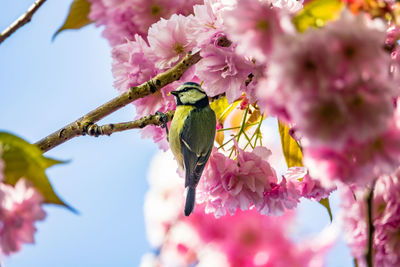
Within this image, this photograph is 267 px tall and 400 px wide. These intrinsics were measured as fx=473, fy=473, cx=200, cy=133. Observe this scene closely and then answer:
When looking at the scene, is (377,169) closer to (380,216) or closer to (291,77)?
(291,77)

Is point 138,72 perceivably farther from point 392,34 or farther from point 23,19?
point 392,34

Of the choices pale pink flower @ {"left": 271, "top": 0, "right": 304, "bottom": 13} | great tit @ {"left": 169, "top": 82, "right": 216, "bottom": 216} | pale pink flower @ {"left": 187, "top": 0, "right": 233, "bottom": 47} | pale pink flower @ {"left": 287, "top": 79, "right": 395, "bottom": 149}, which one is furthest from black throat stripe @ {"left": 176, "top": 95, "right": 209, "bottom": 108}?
pale pink flower @ {"left": 287, "top": 79, "right": 395, "bottom": 149}

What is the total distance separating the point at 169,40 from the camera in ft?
2.70

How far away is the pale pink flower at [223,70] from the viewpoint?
727 millimetres

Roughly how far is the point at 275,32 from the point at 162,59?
438 millimetres

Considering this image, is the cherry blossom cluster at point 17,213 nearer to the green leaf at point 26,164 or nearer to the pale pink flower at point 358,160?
the green leaf at point 26,164

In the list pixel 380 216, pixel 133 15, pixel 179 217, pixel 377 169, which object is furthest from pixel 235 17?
pixel 179 217

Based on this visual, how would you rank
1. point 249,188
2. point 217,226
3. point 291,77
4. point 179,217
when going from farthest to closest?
point 179,217, point 217,226, point 249,188, point 291,77

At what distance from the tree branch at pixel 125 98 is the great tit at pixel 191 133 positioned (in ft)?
0.13

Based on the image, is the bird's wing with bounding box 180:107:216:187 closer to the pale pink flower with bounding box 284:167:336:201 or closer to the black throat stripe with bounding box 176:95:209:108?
the black throat stripe with bounding box 176:95:209:108

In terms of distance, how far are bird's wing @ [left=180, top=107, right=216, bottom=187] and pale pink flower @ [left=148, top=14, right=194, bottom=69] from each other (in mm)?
106

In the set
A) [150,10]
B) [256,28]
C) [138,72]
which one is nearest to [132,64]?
[138,72]

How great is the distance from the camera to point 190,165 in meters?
0.84

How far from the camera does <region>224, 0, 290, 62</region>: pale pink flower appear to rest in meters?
0.44
